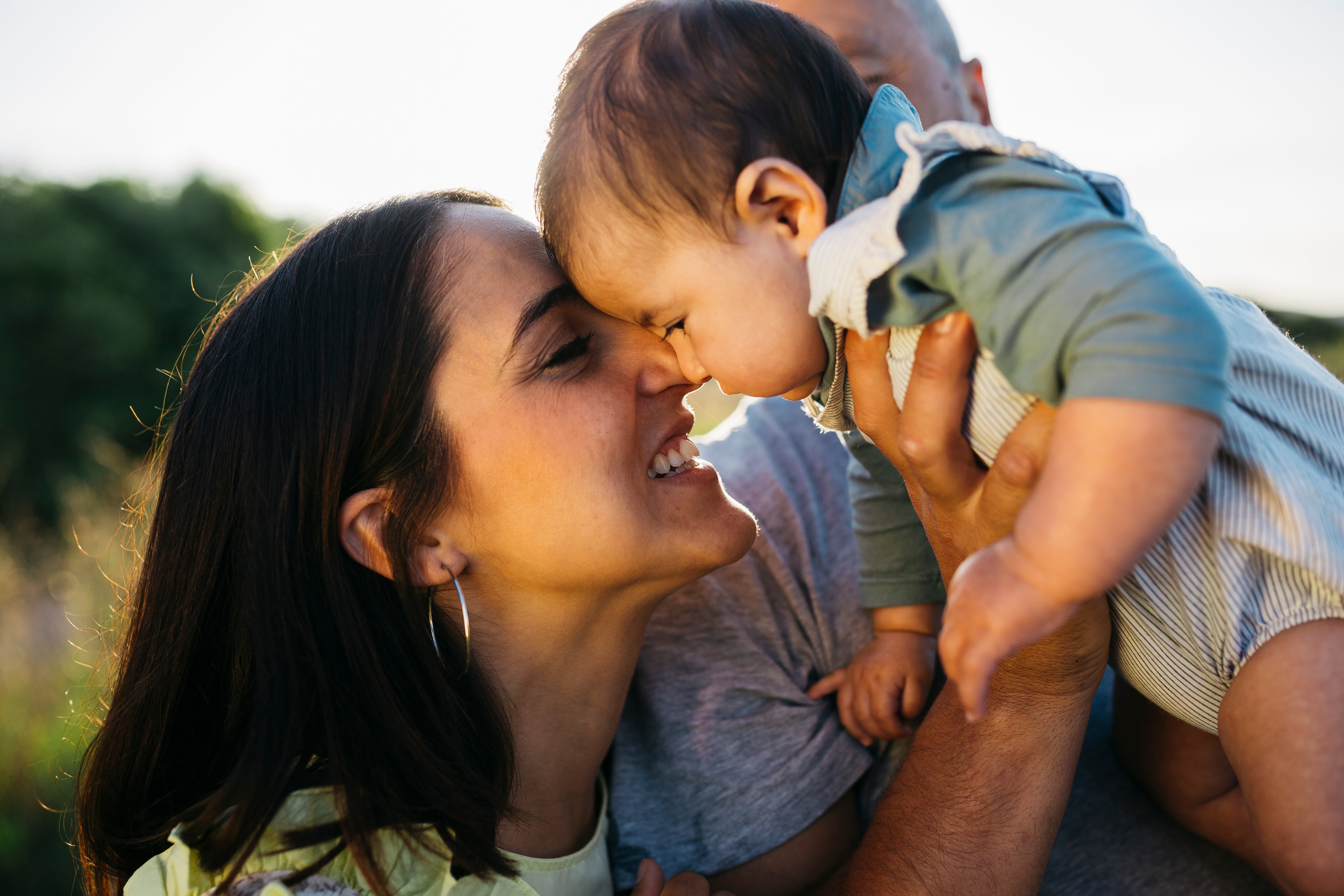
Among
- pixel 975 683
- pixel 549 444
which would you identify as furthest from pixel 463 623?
pixel 975 683

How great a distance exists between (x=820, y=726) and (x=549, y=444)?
1007 mm

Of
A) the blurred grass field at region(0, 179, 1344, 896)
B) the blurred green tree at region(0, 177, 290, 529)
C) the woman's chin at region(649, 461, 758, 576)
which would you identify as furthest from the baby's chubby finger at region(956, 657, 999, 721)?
the blurred green tree at region(0, 177, 290, 529)

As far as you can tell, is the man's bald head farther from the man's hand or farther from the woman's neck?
the woman's neck

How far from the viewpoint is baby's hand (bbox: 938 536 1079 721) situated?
98cm

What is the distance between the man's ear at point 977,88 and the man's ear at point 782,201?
1967 millimetres

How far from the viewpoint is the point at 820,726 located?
2064 millimetres

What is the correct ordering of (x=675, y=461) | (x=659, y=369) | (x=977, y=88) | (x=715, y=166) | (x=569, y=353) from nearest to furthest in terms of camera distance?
1. (x=715, y=166)
2. (x=569, y=353)
3. (x=659, y=369)
4. (x=675, y=461)
5. (x=977, y=88)

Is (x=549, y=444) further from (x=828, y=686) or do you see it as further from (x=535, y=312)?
(x=828, y=686)

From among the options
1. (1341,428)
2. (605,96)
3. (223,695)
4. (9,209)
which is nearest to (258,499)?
(223,695)

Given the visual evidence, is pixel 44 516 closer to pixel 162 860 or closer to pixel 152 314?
pixel 152 314

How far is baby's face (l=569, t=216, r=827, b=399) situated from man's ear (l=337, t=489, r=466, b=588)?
2.25 feet

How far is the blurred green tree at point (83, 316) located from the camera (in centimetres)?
1264

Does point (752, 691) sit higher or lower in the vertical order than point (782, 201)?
lower

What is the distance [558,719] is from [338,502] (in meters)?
0.72
